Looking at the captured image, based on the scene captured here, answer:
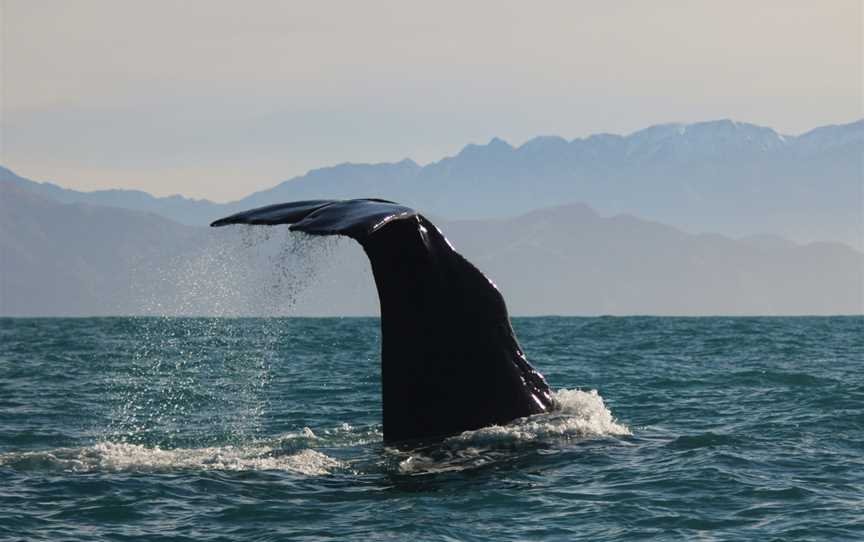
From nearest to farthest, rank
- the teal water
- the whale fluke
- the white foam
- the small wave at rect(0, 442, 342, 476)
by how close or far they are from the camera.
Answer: the teal water → the whale fluke → the white foam → the small wave at rect(0, 442, 342, 476)

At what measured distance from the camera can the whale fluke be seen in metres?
9.06

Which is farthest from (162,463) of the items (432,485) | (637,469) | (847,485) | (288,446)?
(847,485)

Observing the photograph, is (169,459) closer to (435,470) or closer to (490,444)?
(435,470)

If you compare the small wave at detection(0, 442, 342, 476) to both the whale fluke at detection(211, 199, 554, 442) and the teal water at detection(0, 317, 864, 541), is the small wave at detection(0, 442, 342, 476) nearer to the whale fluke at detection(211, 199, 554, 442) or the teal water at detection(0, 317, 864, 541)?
the teal water at detection(0, 317, 864, 541)

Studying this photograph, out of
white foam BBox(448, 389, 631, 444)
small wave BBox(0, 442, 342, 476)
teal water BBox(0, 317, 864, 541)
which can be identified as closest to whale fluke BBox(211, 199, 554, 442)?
white foam BBox(448, 389, 631, 444)

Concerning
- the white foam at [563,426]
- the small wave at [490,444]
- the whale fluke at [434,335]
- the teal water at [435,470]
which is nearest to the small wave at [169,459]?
the teal water at [435,470]

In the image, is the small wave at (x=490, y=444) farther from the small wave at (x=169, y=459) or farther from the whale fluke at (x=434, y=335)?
the small wave at (x=169, y=459)

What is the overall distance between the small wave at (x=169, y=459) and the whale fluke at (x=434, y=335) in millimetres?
1057

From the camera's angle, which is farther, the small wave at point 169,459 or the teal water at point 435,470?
the small wave at point 169,459

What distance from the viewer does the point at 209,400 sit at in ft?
60.3

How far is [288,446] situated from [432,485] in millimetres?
2987

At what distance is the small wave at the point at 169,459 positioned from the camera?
34.4 ft

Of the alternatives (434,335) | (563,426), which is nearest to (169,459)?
(434,335)

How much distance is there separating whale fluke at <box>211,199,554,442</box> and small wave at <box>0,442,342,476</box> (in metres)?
1.06
